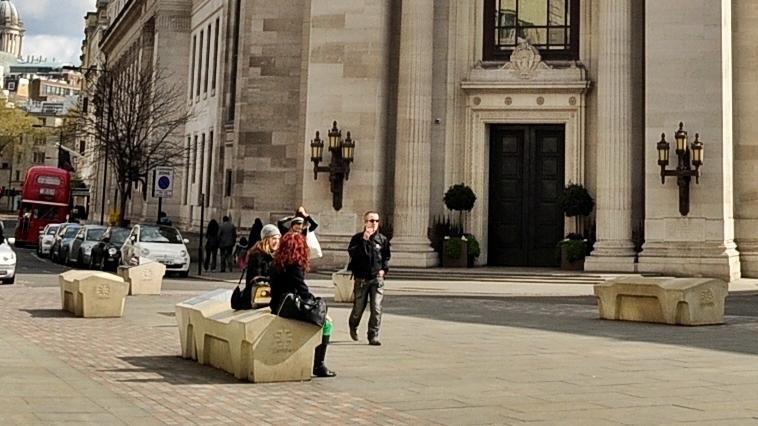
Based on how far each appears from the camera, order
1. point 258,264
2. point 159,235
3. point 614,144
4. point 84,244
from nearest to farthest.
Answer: point 258,264, point 614,144, point 159,235, point 84,244

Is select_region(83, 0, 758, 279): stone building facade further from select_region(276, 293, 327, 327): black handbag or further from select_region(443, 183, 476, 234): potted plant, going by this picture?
select_region(276, 293, 327, 327): black handbag

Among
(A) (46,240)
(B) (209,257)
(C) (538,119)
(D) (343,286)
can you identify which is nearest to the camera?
(D) (343,286)

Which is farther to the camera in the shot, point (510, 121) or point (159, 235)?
point (159, 235)

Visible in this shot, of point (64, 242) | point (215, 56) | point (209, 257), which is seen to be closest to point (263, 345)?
point (209, 257)

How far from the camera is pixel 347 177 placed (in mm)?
30109

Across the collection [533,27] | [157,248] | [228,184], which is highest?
[533,27]

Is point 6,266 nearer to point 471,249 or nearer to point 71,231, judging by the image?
point 471,249

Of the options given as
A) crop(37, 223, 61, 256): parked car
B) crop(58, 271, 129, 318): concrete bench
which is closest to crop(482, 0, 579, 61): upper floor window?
crop(58, 271, 129, 318): concrete bench

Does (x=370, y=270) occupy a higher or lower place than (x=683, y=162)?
lower

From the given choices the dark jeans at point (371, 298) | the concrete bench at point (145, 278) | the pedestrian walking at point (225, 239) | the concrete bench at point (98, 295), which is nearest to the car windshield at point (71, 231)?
the pedestrian walking at point (225, 239)

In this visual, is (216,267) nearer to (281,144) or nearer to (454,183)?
(281,144)

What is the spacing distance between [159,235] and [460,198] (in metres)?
9.76

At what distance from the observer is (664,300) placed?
1758 centimetres

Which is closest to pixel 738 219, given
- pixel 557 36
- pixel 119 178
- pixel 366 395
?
pixel 557 36
